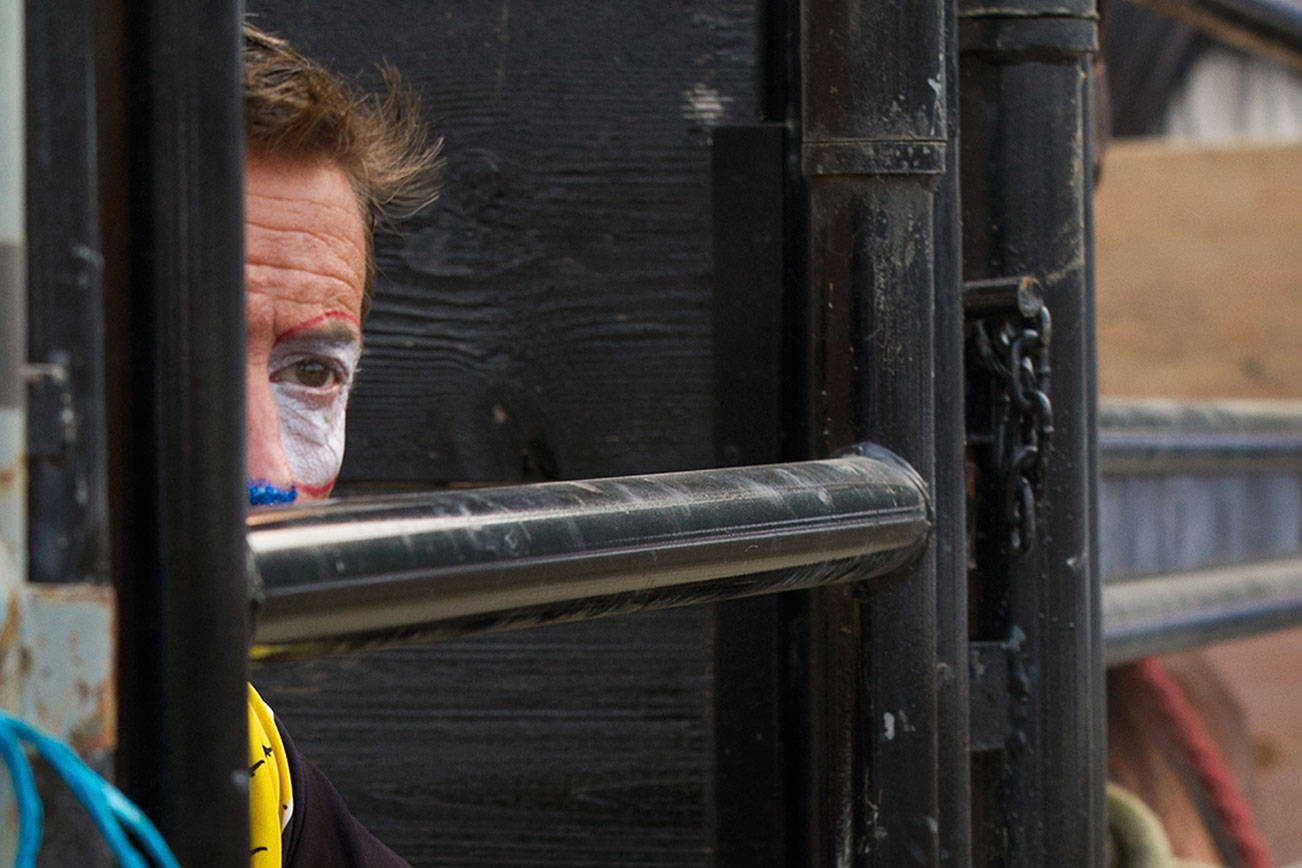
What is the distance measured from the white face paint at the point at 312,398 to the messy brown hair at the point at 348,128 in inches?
3.8

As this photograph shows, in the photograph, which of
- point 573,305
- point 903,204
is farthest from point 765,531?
point 573,305

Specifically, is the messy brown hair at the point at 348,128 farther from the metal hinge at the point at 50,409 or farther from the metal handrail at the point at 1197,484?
the metal handrail at the point at 1197,484

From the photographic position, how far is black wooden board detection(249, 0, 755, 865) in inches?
44.8

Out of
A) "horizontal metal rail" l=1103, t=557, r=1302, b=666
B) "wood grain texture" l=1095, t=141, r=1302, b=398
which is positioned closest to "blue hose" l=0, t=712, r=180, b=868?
"horizontal metal rail" l=1103, t=557, r=1302, b=666

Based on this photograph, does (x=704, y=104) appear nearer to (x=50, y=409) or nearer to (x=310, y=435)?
(x=310, y=435)

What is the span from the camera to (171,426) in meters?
0.43

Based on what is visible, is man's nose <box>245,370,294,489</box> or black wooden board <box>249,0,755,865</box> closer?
man's nose <box>245,370,294,489</box>

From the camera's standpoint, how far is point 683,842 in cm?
114

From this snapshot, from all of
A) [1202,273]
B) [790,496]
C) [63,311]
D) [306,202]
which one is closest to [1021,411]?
[790,496]

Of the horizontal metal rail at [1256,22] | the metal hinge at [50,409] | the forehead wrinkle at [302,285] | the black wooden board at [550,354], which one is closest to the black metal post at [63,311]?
the metal hinge at [50,409]

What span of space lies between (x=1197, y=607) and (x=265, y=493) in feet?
4.57

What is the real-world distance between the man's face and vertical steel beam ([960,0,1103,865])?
0.44 m

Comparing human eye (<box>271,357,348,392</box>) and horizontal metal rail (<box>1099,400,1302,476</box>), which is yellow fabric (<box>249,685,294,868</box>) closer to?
human eye (<box>271,357,348,392</box>)

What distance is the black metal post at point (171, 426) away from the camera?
42 cm
